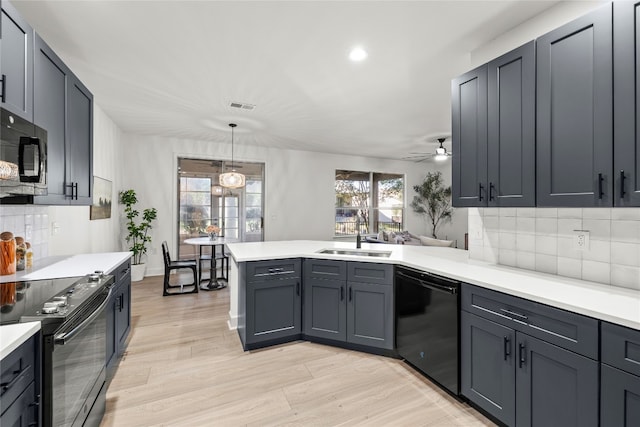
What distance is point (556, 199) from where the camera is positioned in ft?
5.75

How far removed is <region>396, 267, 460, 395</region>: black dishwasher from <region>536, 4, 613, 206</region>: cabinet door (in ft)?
2.84

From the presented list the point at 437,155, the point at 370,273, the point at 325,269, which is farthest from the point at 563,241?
the point at 437,155

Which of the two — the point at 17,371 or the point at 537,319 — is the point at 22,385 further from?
the point at 537,319

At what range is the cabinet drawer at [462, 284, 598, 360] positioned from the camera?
4.46ft

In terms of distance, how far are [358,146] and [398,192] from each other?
2.49m

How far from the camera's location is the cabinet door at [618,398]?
3.96 feet

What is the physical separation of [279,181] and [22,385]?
5.79 meters

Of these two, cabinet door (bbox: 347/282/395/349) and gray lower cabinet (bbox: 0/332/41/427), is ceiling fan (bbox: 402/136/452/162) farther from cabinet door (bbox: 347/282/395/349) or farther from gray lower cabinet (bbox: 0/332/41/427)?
gray lower cabinet (bbox: 0/332/41/427)

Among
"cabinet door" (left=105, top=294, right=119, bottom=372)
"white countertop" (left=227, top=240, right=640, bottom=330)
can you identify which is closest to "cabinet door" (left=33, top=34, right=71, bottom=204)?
"cabinet door" (left=105, top=294, right=119, bottom=372)

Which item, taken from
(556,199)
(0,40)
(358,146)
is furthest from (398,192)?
(0,40)

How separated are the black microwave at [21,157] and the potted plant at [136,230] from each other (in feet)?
12.1

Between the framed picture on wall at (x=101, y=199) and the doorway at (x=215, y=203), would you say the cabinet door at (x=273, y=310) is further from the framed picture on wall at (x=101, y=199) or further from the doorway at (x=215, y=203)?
the doorway at (x=215, y=203)

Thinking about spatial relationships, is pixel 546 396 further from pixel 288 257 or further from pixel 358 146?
pixel 358 146

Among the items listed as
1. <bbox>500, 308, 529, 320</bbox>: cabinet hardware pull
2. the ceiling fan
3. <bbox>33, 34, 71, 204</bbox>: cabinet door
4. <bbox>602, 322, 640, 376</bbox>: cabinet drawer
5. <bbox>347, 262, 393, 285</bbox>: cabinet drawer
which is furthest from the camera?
the ceiling fan
